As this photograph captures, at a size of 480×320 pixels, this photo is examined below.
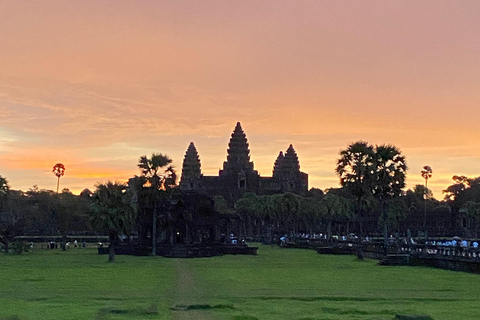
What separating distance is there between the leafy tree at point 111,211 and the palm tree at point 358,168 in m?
19.4

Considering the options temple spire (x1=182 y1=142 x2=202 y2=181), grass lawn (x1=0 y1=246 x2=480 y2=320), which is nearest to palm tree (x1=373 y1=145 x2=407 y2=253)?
grass lawn (x1=0 y1=246 x2=480 y2=320)

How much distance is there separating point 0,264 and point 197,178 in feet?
422

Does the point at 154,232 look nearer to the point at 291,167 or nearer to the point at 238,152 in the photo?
the point at 238,152

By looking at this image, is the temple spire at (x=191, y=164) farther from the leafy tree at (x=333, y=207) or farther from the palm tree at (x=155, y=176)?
the palm tree at (x=155, y=176)

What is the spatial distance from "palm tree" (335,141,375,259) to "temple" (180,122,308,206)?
107 meters

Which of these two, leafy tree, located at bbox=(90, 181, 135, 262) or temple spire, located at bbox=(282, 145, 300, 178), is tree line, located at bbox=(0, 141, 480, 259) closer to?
leafy tree, located at bbox=(90, 181, 135, 262)

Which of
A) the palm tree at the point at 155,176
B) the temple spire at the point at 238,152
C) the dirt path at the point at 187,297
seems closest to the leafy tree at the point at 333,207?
the palm tree at the point at 155,176

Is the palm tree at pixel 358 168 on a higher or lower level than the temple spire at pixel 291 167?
lower

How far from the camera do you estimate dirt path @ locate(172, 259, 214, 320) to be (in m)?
22.6

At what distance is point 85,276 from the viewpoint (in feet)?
128

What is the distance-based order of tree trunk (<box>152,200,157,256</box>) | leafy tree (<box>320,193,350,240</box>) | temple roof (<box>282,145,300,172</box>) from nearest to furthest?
tree trunk (<box>152,200,157,256</box>), leafy tree (<box>320,193,350,240</box>), temple roof (<box>282,145,300,172</box>)

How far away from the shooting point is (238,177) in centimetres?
17788

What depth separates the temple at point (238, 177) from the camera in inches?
6959

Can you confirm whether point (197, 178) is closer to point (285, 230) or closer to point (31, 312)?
point (285, 230)
